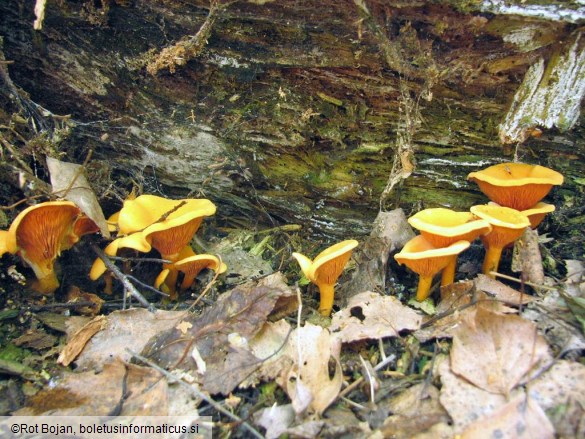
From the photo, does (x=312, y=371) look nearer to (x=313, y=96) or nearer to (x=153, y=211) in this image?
(x=153, y=211)

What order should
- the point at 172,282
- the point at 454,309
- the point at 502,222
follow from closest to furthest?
1. the point at 502,222
2. the point at 454,309
3. the point at 172,282

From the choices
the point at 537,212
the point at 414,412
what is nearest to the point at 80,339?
the point at 414,412

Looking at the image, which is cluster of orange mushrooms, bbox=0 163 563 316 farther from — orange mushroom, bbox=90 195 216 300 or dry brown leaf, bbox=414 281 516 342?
dry brown leaf, bbox=414 281 516 342

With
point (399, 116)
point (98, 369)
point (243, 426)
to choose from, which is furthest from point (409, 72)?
point (98, 369)

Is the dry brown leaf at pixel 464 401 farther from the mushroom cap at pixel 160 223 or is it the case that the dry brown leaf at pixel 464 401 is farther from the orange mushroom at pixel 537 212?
the mushroom cap at pixel 160 223

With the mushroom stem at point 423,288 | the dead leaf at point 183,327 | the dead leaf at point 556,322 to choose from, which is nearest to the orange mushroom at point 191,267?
the dead leaf at point 183,327

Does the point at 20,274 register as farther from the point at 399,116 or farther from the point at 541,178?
the point at 541,178

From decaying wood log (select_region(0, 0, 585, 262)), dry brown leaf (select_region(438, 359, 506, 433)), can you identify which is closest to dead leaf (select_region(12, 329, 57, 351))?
decaying wood log (select_region(0, 0, 585, 262))
